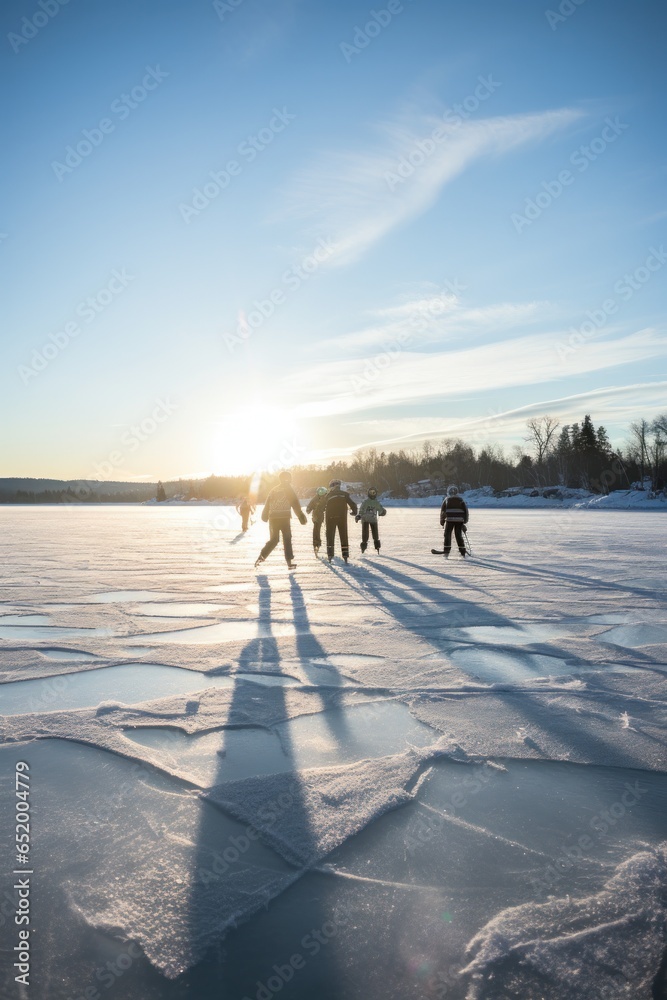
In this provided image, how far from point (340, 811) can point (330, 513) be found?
372 inches

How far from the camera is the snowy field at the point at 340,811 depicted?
1664 millimetres

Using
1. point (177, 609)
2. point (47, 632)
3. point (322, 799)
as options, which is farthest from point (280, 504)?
point (322, 799)

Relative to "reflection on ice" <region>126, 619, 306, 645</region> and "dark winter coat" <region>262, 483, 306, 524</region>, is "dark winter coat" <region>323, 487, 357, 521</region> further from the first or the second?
"reflection on ice" <region>126, 619, 306, 645</region>

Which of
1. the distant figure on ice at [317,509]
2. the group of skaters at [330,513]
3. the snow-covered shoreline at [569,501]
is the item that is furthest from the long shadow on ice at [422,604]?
the snow-covered shoreline at [569,501]

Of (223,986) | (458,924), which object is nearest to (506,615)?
(458,924)

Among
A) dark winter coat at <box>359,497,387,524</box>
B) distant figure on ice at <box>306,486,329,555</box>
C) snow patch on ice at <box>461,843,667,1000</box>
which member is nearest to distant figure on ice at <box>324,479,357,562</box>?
distant figure on ice at <box>306,486,329,555</box>

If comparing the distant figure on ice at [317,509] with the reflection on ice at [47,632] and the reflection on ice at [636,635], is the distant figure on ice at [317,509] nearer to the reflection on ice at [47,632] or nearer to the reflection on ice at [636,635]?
the reflection on ice at [47,632]

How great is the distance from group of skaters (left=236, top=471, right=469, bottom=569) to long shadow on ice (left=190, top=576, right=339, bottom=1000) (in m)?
6.81

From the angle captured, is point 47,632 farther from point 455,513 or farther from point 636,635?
point 455,513

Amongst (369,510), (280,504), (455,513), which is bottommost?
(455,513)

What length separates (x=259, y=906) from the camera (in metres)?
1.87

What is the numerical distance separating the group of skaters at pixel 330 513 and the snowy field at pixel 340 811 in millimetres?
4803

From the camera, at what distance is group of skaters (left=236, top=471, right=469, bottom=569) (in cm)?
1035

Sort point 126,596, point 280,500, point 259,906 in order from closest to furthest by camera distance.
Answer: point 259,906 < point 126,596 < point 280,500
